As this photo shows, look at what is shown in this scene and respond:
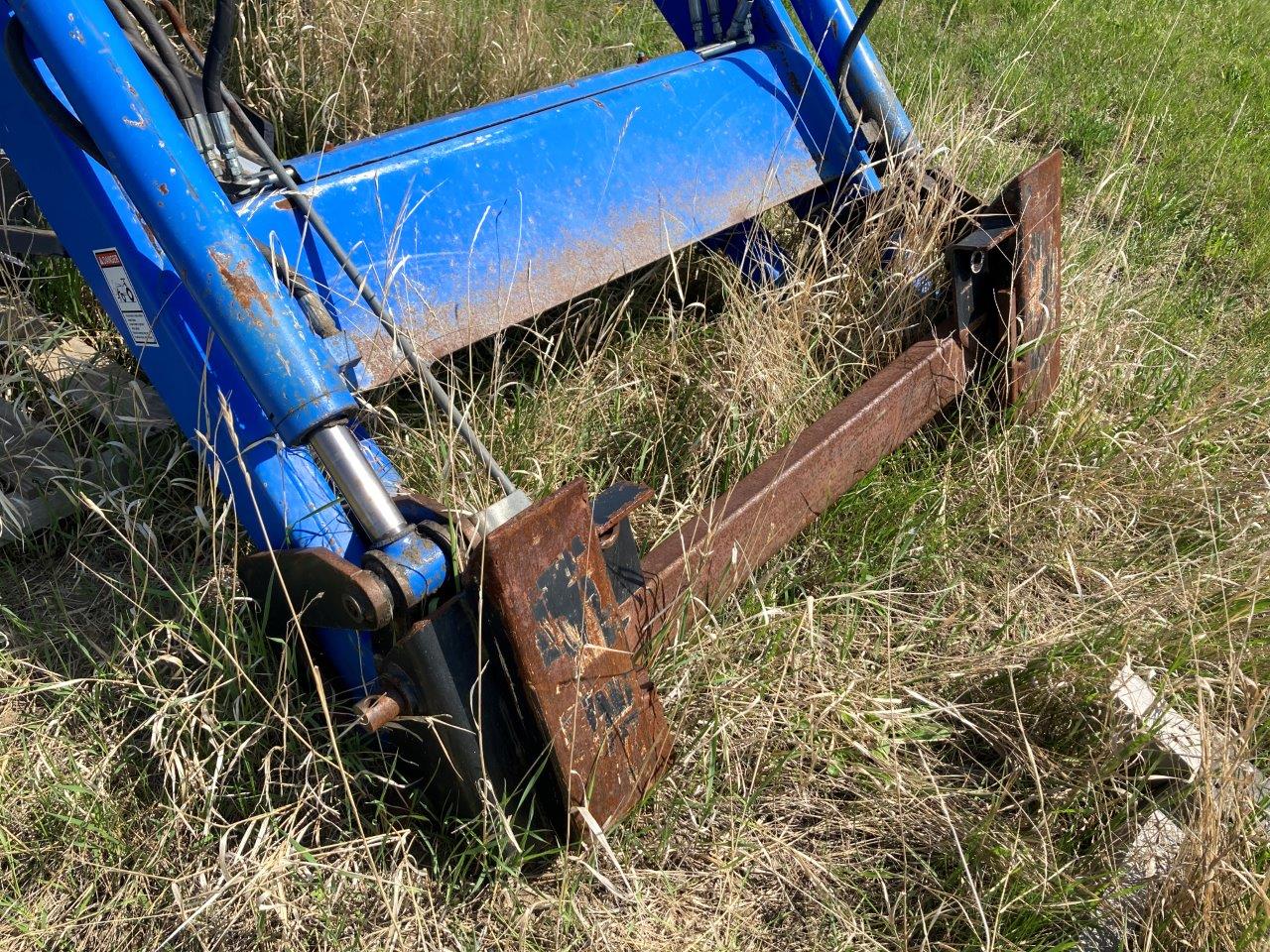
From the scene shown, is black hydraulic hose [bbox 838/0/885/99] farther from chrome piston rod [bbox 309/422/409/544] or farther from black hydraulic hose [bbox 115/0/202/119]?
chrome piston rod [bbox 309/422/409/544]

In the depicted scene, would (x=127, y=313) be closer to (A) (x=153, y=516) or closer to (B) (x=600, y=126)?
(A) (x=153, y=516)

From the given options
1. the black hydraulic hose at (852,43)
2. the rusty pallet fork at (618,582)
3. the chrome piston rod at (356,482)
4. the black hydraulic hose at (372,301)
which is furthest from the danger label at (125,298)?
the black hydraulic hose at (852,43)

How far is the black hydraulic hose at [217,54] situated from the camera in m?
1.44

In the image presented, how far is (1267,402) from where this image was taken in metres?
2.85

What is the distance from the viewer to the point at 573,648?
144 centimetres

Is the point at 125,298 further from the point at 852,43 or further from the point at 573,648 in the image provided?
the point at 852,43

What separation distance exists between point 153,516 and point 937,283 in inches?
74.3

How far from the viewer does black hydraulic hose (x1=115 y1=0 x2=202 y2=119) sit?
154 centimetres

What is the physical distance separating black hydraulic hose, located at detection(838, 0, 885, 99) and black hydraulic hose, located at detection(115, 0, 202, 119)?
4.91 ft

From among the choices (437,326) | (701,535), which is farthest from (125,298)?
(701,535)

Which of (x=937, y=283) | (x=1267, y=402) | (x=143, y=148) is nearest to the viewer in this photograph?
(x=143, y=148)

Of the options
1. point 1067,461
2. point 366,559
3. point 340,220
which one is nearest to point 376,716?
point 366,559

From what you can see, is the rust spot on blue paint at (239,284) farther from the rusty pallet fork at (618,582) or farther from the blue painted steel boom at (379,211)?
the rusty pallet fork at (618,582)

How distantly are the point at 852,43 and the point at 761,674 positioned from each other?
156 centimetres
